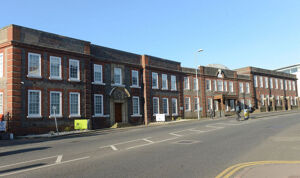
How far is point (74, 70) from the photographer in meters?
24.5

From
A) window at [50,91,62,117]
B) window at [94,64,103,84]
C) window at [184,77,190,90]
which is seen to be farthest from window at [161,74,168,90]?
window at [50,91,62,117]

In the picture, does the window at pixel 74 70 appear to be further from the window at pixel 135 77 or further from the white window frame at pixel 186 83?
the white window frame at pixel 186 83

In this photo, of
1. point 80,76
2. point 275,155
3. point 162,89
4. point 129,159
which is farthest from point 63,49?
point 275,155

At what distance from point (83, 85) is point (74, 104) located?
213cm

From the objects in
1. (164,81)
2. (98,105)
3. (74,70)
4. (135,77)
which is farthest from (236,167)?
(164,81)

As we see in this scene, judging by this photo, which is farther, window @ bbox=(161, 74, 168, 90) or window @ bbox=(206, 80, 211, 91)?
window @ bbox=(206, 80, 211, 91)

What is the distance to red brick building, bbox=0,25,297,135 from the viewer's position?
20469 millimetres

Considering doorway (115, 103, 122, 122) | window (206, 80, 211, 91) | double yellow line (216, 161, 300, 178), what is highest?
window (206, 80, 211, 91)

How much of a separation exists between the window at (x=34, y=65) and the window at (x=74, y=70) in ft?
9.96

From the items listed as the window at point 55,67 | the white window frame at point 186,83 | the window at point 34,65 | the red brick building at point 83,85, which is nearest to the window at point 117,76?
the red brick building at point 83,85

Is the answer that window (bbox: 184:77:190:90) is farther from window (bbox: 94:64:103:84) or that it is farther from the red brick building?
window (bbox: 94:64:103:84)

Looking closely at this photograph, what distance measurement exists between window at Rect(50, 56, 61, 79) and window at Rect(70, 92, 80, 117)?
88.4 inches

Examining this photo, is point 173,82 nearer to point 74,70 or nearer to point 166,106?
point 166,106

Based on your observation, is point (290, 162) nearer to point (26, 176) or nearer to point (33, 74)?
point (26, 176)
